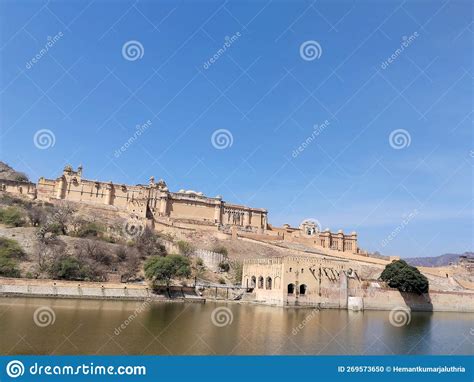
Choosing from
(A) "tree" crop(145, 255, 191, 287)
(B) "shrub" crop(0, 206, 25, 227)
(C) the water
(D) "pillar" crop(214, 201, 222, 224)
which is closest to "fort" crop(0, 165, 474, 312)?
(D) "pillar" crop(214, 201, 222, 224)

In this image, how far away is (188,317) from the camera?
24.3 m

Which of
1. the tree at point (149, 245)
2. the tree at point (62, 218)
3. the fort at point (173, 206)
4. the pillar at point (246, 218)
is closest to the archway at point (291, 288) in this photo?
the tree at point (149, 245)

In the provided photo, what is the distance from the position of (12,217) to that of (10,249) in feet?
30.4

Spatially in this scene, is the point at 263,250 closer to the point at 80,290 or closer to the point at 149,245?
the point at 149,245

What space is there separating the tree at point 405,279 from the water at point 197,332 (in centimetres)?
953

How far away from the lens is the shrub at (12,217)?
138 ft

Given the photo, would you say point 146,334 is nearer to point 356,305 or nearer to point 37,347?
point 37,347

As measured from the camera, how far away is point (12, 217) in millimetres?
42625

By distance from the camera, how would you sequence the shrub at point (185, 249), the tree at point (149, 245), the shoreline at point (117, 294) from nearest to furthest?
the shoreline at point (117, 294) → the tree at point (149, 245) → the shrub at point (185, 249)

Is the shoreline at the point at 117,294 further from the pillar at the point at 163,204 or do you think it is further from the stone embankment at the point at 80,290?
the pillar at the point at 163,204

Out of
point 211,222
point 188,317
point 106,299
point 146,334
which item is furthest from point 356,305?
point 211,222

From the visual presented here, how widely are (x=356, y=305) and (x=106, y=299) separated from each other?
19.2 metres

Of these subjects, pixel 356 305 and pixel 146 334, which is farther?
pixel 356 305

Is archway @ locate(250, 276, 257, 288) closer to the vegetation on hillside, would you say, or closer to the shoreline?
the shoreline
